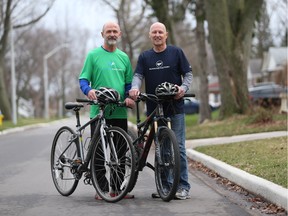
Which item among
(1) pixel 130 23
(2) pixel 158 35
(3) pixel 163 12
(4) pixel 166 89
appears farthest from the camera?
(1) pixel 130 23

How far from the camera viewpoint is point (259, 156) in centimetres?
1028

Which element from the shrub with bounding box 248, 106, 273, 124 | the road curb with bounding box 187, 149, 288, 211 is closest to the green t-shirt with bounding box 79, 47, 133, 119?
the road curb with bounding box 187, 149, 288, 211

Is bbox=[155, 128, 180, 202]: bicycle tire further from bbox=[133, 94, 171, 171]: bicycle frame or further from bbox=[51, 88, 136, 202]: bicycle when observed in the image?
bbox=[51, 88, 136, 202]: bicycle

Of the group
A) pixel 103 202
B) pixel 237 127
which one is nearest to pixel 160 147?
pixel 103 202

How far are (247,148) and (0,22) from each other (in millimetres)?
32588

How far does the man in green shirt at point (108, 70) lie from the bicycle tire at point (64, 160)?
0.42 metres

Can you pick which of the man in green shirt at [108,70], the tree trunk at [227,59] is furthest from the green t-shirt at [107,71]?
the tree trunk at [227,59]

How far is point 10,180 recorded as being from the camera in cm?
916

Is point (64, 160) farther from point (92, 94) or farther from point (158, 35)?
point (158, 35)

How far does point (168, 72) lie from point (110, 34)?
789 millimetres

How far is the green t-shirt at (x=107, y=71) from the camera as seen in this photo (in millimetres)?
6965

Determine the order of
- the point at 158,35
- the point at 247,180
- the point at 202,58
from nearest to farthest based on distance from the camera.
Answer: the point at 158,35, the point at 247,180, the point at 202,58

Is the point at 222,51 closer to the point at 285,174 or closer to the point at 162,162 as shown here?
the point at 285,174

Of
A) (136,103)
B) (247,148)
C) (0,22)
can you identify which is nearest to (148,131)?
(136,103)
